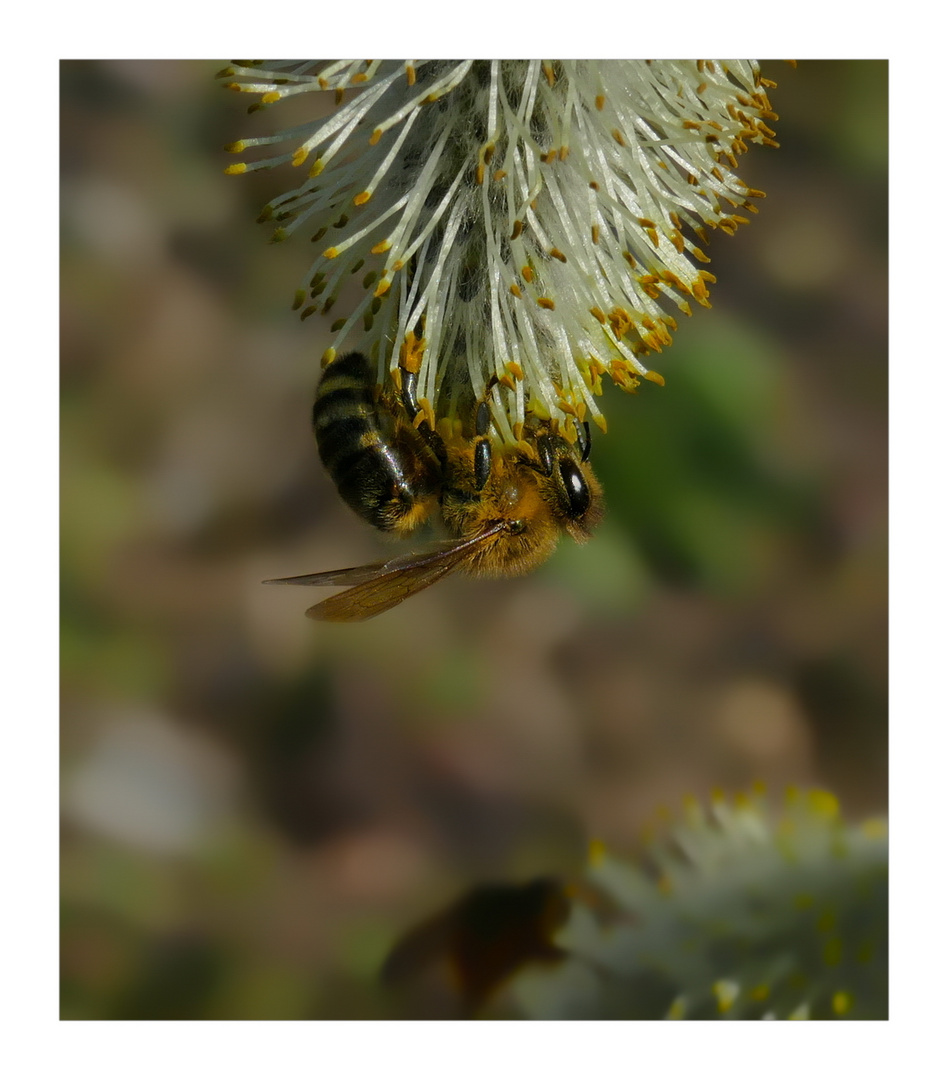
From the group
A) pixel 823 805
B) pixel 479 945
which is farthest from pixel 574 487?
pixel 479 945

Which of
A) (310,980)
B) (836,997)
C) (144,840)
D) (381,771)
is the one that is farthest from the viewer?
(381,771)

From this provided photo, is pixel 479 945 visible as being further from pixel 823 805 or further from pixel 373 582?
pixel 373 582

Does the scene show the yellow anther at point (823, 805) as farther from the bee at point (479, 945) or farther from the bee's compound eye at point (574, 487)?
the bee's compound eye at point (574, 487)

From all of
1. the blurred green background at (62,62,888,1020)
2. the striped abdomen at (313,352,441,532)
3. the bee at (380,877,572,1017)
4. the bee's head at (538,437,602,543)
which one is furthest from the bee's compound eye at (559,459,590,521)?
the bee at (380,877,572,1017)

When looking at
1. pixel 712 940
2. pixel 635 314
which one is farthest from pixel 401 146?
pixel 712 940

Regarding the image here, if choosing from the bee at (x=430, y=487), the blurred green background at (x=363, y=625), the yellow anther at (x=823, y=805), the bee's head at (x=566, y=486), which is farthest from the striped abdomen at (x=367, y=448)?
the yellow anther at (x=823, y=805)
